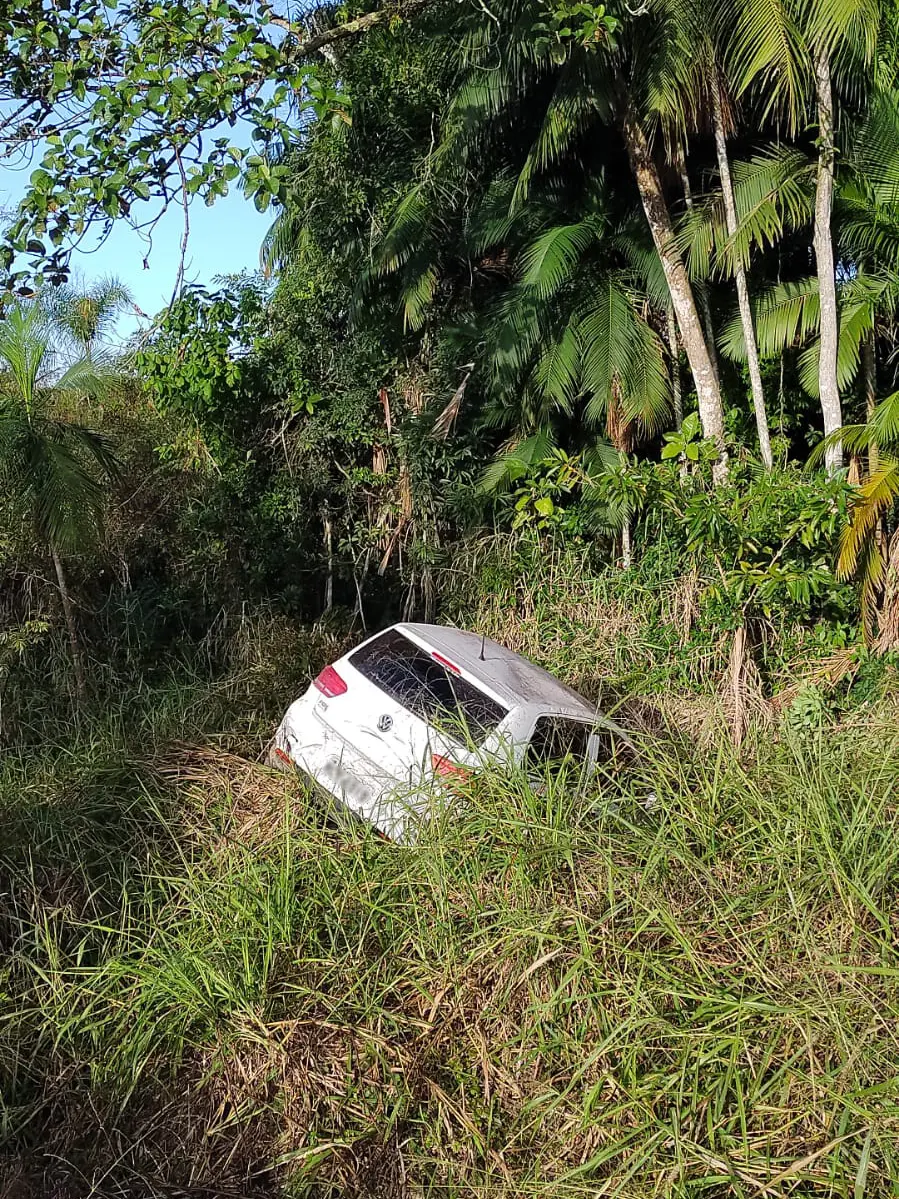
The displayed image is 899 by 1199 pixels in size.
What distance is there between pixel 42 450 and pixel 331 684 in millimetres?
3656

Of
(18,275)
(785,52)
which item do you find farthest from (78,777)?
(785,52)

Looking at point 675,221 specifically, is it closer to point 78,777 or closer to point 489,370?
point 489,370

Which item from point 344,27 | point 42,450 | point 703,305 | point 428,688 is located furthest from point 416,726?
point 703,305

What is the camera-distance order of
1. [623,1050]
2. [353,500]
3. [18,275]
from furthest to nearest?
[353,500] < [18,275] < [623,1050]

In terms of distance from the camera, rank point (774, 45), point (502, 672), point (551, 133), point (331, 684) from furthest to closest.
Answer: point (551, 133) < point (774, 45) < point (502, 672) < point (331, 684)

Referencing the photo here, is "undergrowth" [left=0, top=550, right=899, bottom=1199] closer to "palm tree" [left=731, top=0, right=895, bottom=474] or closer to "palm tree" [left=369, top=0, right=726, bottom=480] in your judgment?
"palm tree" [left=731, top=0, right=895, bottom=474]

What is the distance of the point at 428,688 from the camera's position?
Result: 21.3 ft

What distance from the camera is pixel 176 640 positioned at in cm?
1164

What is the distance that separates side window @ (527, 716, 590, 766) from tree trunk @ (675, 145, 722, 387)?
6.38 metres

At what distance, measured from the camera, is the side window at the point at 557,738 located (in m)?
6.24

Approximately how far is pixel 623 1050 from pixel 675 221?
1019 centimetres

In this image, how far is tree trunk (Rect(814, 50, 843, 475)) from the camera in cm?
1046

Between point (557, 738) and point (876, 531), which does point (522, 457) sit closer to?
point (876, 531)

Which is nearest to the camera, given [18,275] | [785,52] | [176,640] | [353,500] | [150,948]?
[150,948]
